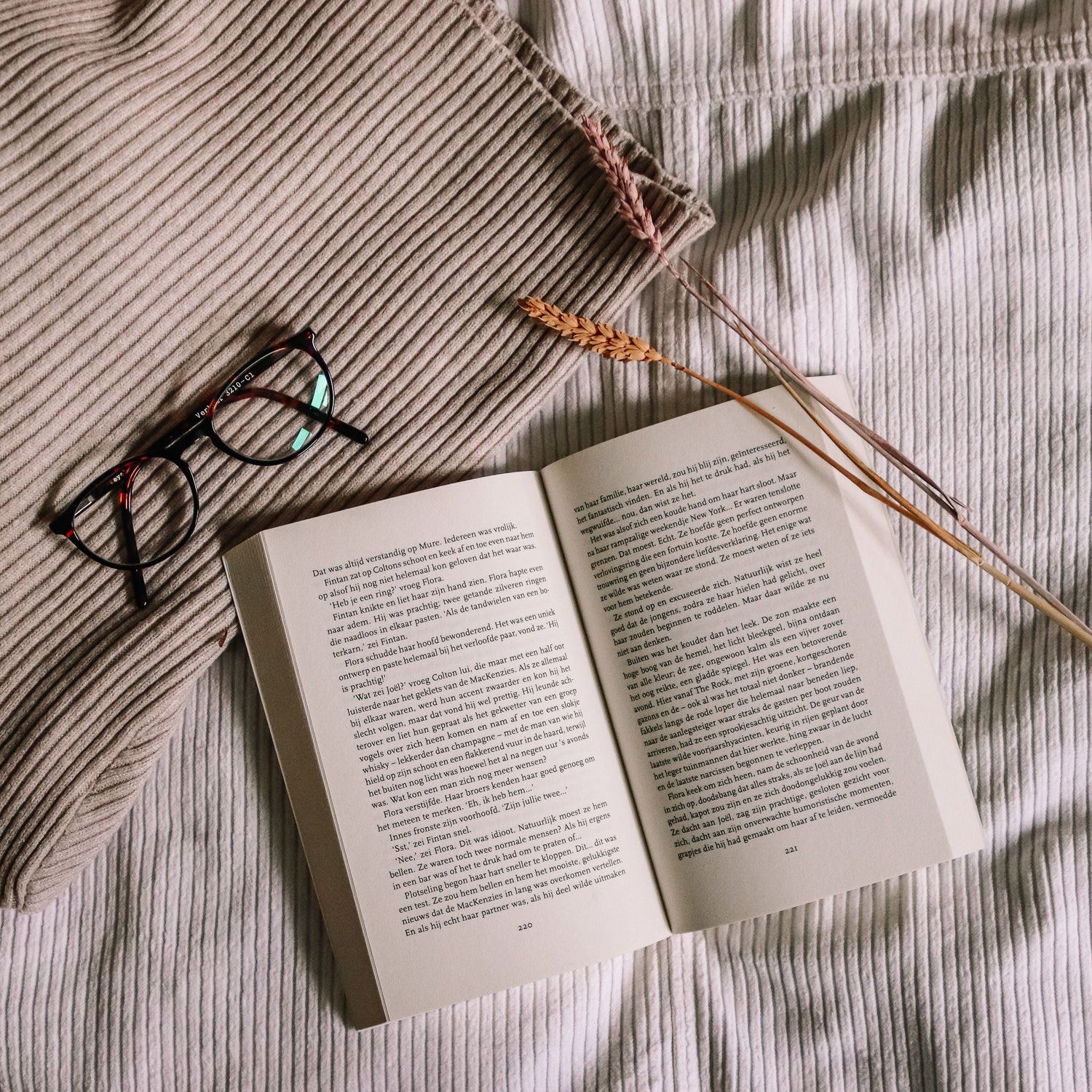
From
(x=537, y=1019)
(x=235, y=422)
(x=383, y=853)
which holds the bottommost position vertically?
(x=537, y=1019)

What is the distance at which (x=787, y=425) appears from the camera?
0.65 metres

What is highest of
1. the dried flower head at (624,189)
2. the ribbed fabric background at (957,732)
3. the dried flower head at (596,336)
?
the dried flower head at (624,189)

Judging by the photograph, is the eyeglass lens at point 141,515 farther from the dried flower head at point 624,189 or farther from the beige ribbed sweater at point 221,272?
the dried flower head at point 624,189

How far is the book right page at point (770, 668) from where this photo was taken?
0.64 m

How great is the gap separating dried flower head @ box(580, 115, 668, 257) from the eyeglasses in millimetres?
250

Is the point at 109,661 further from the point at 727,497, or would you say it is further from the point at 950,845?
the point at 950,845

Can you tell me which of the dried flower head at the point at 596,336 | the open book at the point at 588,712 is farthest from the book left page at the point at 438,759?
the dried flower head at the point at 596,336

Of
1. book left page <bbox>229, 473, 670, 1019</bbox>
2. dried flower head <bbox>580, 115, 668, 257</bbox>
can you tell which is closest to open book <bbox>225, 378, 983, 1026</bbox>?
book left page <bbox>229, 473, 670, 1019</bbox>

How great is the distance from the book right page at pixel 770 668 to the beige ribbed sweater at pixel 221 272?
132 millimetres

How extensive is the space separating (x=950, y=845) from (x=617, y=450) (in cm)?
38

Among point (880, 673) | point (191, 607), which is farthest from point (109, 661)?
point (880, 673)

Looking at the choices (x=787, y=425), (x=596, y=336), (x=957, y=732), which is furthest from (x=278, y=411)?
(x=957, y=732)

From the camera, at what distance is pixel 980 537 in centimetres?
61

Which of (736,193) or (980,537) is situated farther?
(736,193)
